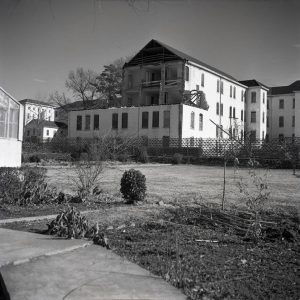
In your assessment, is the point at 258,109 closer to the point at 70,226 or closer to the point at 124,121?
the point at 124,121

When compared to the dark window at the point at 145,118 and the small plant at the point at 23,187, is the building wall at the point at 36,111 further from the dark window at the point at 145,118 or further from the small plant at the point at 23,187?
the small plant at the point at 23,187

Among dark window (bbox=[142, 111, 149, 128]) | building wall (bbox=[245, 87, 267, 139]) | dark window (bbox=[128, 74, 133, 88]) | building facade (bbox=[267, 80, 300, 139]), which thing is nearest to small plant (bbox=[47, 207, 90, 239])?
dark window (bbox=[142, 111, 149, 128])

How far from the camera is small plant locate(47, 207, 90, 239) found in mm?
5836

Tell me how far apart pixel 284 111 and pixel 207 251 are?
65259mm

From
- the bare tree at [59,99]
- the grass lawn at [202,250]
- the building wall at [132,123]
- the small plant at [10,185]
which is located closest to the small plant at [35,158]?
the building wall at [132,123]

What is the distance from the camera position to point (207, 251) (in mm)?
5207

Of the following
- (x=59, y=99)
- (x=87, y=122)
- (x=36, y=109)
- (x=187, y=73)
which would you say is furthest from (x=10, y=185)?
(x=36, y=109)

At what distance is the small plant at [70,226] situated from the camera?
5836 mm

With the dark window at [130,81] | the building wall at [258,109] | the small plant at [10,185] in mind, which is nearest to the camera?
the small plant at [10,185]

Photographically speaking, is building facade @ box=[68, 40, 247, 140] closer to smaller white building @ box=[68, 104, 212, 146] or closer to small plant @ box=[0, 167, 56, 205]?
smaller white building @ box=[68, 104, 212, 146]

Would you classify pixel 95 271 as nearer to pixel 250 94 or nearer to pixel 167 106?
pixel 167 106

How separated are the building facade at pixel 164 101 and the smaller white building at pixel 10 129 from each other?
2603cm

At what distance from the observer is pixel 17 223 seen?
23.7ft

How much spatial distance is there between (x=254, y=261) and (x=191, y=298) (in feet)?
5.10
